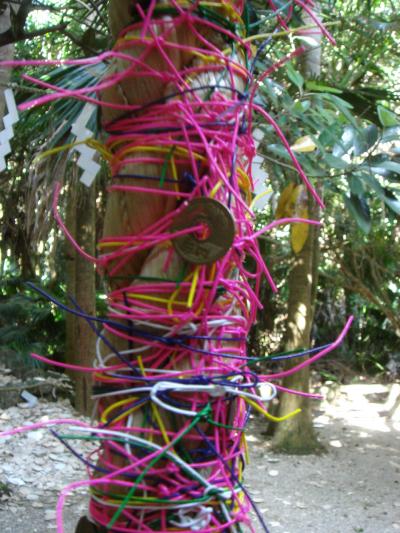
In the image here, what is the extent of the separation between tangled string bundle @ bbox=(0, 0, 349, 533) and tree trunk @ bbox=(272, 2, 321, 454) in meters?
4.38

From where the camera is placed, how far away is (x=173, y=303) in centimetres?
74

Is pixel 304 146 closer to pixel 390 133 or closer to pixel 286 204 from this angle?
pixel 286 204

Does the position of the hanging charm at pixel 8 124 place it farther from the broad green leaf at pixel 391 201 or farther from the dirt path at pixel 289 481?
the dirt path at pixel 289 481

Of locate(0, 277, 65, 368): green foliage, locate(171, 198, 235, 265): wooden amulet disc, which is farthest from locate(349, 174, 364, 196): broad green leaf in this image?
locate(0, 277, 65, 368): green foliage

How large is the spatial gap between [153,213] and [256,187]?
0.30m

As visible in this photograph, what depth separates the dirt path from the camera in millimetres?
3592

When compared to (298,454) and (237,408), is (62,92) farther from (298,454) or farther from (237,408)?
(298,454)

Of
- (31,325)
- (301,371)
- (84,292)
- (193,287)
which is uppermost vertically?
(193,287)

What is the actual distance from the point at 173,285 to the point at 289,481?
4.09 meters

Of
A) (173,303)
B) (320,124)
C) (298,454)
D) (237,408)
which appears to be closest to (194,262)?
(173,303)

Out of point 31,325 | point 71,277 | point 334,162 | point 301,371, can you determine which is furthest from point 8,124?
point 31,325

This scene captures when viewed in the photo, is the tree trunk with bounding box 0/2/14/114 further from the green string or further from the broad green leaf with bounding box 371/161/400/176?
the green string

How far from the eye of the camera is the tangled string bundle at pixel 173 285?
0.72 meters

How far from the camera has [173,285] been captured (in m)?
0.74
